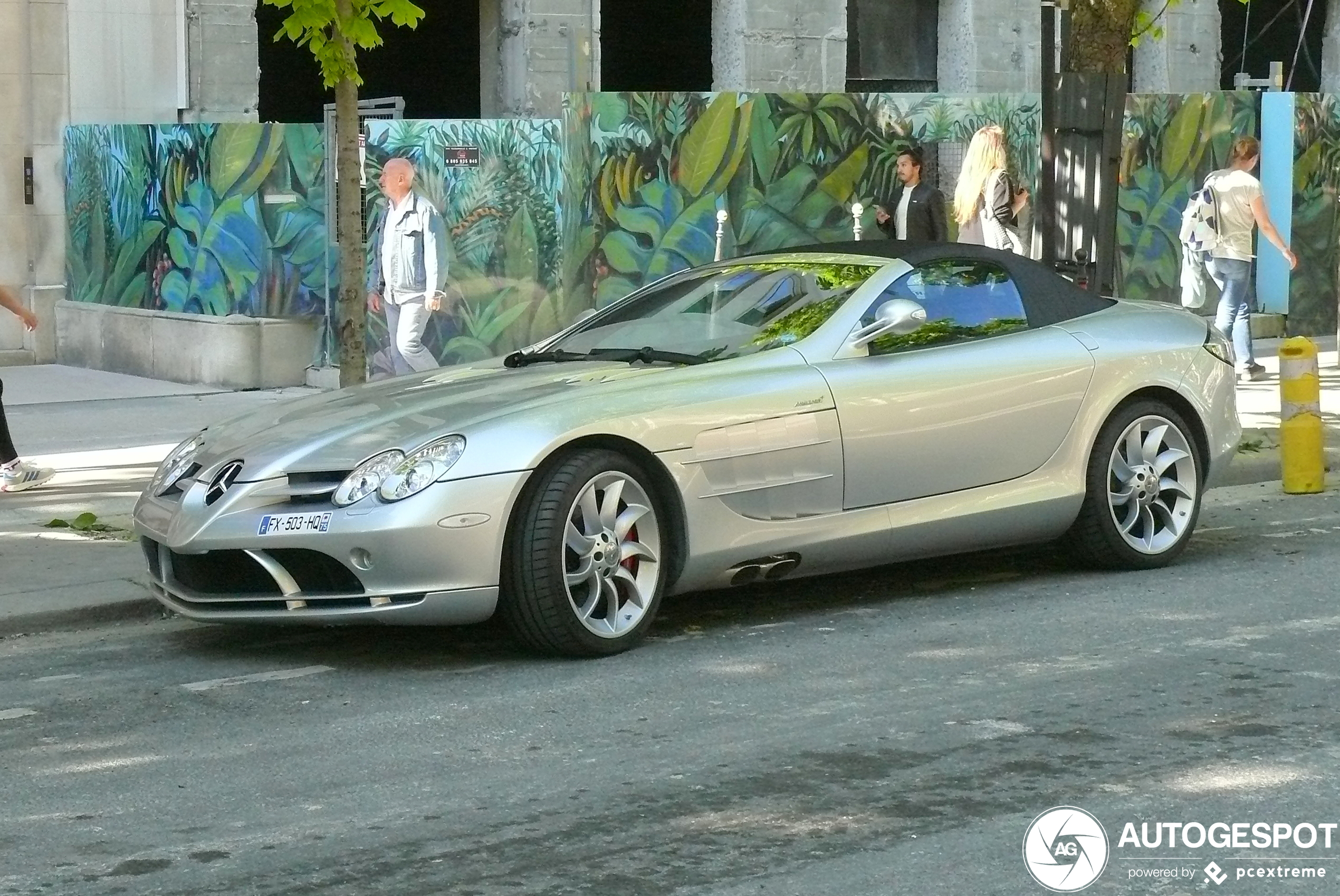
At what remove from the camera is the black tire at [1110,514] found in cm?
830

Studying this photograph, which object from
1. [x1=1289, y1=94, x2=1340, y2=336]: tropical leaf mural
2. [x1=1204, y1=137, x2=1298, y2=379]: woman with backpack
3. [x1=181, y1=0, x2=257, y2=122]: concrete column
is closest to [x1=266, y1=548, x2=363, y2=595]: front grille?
[x1=1204, y1=137, x2=1298, y2=379]: woman with backpack

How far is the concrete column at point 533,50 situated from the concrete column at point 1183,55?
25.6 feet

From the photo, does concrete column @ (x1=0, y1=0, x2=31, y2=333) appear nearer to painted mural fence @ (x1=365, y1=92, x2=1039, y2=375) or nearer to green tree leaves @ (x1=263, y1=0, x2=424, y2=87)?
painted mural fence @ (x1=365, y1=92, x2=1039, y2=375)

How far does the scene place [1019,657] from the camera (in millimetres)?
6992

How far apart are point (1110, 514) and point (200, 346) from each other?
981cm

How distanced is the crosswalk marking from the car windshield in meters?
1.78

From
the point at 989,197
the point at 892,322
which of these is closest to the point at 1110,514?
the point at 892,322

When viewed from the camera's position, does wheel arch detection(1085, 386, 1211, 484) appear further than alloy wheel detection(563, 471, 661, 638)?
Yes

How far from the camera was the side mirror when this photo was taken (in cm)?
769

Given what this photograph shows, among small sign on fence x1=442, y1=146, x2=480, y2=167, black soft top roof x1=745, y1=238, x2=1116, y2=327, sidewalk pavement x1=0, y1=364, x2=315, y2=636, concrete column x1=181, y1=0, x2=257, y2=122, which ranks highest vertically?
concrete column x1=181, y1=0, x2=257, y2=122

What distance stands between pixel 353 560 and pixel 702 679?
1.21 m

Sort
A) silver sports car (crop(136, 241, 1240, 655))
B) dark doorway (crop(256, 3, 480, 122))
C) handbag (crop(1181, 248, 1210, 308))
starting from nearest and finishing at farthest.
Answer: silver sports car (crop(136, 241, 1240, 655)) → handbag (crop(1181, 248, 1210, 308)) → dark doorway (crop(256, 3, 480, 122))

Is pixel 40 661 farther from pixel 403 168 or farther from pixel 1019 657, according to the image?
pixel 403 168

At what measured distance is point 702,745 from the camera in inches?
233
